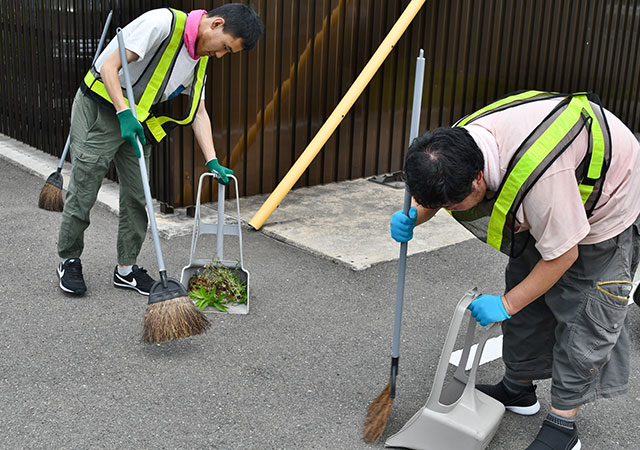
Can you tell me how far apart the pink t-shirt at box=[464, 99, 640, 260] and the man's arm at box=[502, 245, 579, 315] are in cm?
5

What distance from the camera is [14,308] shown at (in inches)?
169

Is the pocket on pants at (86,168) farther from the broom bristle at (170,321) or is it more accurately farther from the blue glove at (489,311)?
the blue glove at (489,311)

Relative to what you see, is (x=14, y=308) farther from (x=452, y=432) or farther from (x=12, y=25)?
(x=12, y=25)

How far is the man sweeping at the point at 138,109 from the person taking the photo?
12.8ft

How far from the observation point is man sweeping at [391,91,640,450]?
99.2 inches

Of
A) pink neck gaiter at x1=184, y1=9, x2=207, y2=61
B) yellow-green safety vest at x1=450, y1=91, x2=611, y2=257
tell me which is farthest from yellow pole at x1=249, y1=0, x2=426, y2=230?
yellow-green safety vest at x1=450, y1=91, x2=611, y2=257

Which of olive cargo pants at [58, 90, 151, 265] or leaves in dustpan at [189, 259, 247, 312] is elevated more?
olive cargo pants at [58, 90, 151, 265]

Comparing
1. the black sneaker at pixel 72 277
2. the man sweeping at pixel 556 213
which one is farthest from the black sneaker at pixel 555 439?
the black sneaker at pixel 72 277

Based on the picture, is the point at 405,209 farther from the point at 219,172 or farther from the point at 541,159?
the point at 219,172

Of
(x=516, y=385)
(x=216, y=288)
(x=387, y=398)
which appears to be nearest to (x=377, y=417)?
(x=387, y=398)

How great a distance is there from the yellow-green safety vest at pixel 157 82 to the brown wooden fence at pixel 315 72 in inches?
68.6

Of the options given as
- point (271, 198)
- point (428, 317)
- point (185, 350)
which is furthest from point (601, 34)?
point (185, 350)

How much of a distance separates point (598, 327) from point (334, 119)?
3966 mm

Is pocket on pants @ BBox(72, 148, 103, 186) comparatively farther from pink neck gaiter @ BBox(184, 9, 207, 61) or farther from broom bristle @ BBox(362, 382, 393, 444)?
broom bristle @ BBox(362, 382, 393, 444)
